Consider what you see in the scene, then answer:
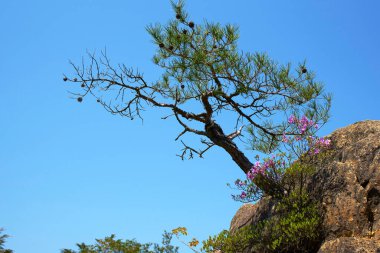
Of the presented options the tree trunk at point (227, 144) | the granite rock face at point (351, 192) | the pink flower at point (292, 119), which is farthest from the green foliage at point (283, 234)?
the pink flower at point (292, 119)

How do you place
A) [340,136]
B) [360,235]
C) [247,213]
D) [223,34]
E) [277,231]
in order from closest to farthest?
[360,235], [277,231], [340,136], [223,34], [247,213]

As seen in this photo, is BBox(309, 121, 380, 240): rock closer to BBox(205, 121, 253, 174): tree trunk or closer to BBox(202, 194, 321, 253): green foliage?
BBox(202, 194, 321, 253): green foliage

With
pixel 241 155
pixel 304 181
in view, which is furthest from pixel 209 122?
pixel 304 181

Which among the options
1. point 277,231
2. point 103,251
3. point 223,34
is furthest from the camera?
point 103,251

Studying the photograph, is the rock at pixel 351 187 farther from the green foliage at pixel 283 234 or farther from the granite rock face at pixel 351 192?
the green foliage at pixel 283 234

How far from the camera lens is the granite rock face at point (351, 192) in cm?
587

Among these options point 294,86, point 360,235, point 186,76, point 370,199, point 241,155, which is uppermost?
point 186,76

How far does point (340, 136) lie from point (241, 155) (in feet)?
5.67

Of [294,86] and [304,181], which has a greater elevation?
[294,86]

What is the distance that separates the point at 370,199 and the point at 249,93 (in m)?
2.93

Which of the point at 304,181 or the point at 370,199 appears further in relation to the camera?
the point at 304,181

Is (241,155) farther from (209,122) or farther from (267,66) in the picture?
(267,66)

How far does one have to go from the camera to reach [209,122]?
872 centimetres

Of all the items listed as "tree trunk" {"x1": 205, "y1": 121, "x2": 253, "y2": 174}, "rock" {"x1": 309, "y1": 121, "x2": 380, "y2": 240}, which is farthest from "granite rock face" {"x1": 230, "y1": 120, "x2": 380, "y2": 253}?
"tree trunk" {"x1": 205, "y1": 121, "x2": 253, "y2": 174}
